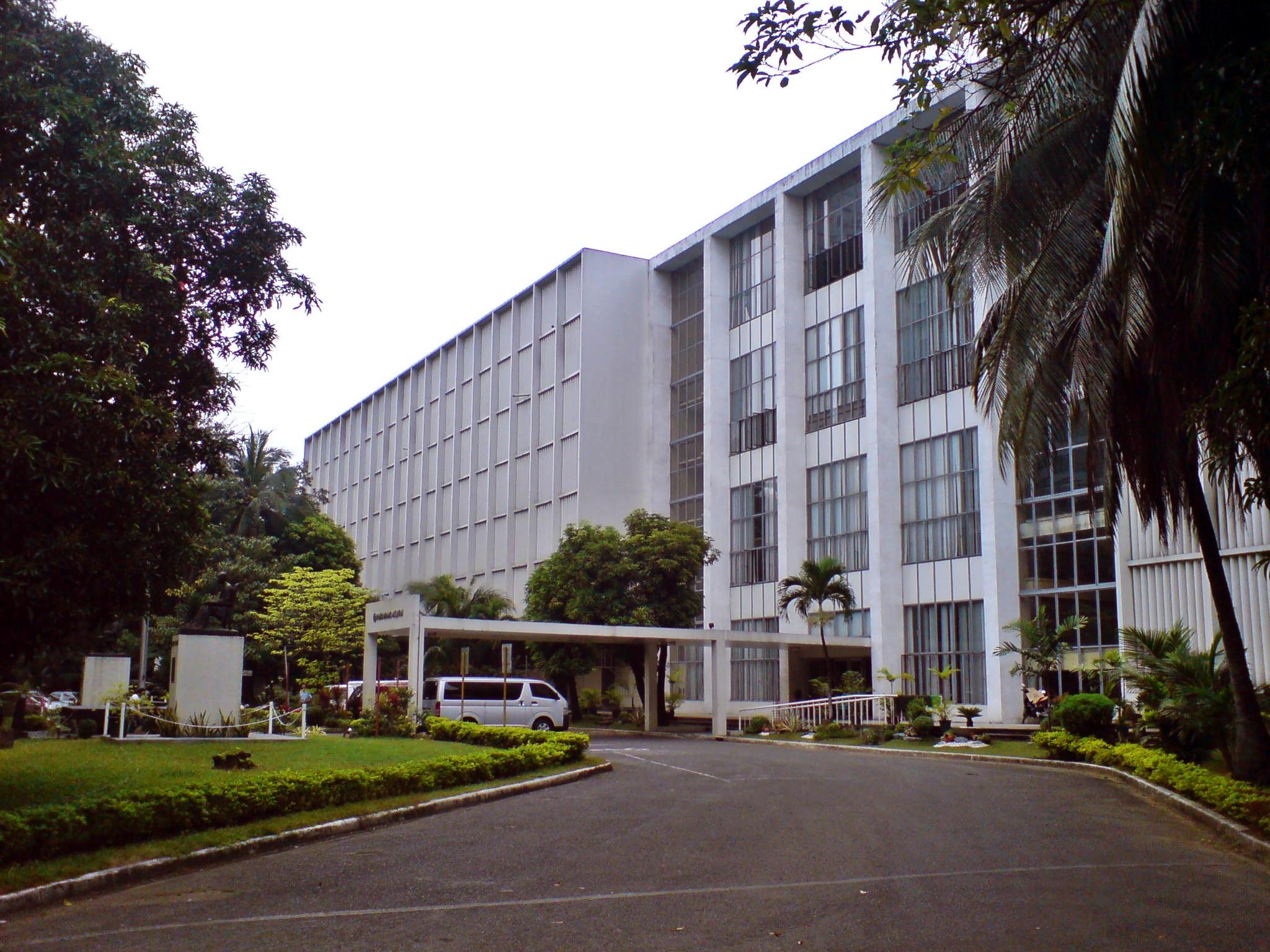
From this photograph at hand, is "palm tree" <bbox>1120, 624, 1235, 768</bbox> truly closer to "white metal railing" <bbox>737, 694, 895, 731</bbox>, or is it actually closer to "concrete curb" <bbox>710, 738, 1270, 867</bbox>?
"concrete curb" <bbox>710, 738, 1270, 867</bbox>

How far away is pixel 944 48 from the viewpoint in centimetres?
988

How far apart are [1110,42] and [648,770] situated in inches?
546

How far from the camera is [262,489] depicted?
180 feet

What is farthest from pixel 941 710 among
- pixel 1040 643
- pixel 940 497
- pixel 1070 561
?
pixel 940 497

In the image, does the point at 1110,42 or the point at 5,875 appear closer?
the point at 5,875

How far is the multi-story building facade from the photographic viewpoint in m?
34.8

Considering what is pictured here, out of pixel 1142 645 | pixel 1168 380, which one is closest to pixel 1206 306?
pixel 1168 380

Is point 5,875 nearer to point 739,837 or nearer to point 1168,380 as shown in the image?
point 739,837

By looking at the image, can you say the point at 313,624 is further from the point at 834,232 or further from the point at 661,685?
the point at 834,232

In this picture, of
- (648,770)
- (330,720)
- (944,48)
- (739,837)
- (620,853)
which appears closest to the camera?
(944,48)

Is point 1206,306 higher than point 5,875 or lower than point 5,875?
higher

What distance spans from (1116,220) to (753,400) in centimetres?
3663

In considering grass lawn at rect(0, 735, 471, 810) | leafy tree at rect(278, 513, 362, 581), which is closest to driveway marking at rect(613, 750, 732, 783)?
grass lawn at rect(0, 735, 471, 810)

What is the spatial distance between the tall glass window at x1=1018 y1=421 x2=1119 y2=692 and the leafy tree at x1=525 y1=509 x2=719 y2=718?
11062mm
